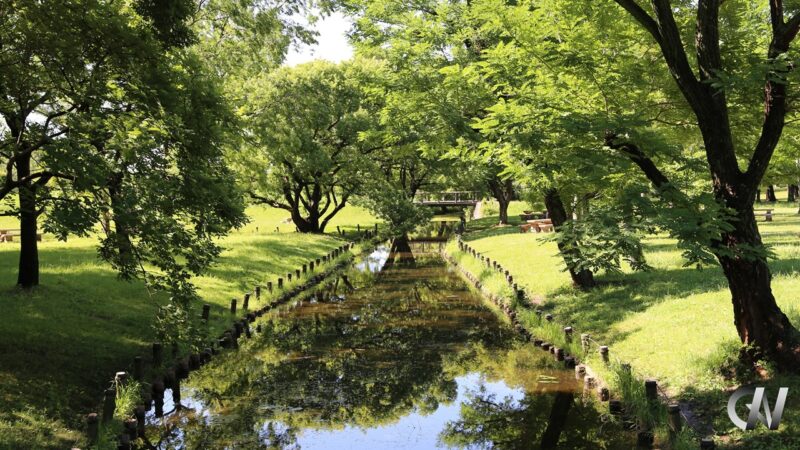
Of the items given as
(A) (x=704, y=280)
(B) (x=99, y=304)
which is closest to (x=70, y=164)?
(B) (x=99, y=304)

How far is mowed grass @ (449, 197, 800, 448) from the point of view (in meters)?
10.4

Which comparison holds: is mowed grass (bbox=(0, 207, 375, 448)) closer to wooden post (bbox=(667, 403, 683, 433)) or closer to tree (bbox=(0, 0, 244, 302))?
tree (bbox=(0, 0, 244, 302))

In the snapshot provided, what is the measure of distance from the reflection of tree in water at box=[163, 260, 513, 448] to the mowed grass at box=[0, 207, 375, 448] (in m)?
1.97

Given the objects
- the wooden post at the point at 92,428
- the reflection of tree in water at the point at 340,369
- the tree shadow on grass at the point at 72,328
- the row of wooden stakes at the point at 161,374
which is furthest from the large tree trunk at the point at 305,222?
the wooden post at the point at 92,428

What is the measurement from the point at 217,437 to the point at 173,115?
6012mm

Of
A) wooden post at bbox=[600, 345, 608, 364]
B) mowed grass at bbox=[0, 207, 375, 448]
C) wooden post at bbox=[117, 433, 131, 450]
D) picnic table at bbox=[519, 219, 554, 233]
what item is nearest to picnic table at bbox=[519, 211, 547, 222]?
picnic table at bbox=[519, 219, 554, 233]

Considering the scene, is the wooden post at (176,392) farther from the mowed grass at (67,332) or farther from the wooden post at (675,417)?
the wooden post at (675,417)

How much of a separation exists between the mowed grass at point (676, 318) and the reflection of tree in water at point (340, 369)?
8.20 ft

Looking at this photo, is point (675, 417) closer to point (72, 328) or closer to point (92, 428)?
point (92, 428)

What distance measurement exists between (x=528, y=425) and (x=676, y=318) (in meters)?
5.31

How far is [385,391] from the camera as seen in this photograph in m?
14.2

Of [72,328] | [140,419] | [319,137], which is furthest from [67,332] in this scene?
[319,137]

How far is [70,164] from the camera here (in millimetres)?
9406

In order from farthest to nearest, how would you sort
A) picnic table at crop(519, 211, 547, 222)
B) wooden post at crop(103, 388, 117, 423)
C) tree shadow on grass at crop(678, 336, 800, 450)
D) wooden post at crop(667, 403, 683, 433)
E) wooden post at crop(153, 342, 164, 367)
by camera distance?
1. picnic table at crop(519, 211, 547, 222)
2. wooden post at crop(153, 342, 164, 367)
3. wooden post at crop(103, 388, 117, 423)
4. wooden post at crop(667, 403, 683, 433)
5. tree shadow on grass at crop(678, 336, 800, 450)
